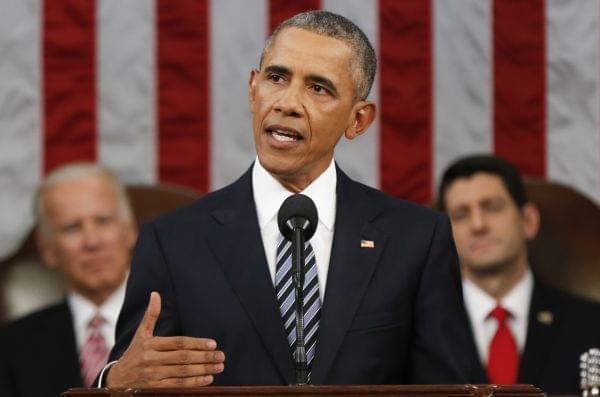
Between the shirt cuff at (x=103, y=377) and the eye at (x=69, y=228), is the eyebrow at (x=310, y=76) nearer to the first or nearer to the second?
the shirt cuff at (x=103, y=377)

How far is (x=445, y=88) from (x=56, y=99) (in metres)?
1.43

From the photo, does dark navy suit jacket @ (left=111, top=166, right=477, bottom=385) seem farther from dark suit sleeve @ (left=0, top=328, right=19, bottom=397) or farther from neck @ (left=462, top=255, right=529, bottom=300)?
neck @ (left=462, top=255, right=529, bottom=300)

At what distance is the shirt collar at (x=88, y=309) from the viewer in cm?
471

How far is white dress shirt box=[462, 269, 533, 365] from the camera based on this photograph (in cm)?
470

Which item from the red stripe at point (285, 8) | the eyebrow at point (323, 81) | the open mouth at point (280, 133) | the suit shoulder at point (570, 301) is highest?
the red stripe at point (285, 8)

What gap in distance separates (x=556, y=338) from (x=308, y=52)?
213cm

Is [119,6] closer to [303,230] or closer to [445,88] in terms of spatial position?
[445,88]

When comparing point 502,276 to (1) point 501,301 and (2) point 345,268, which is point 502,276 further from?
(2) point 345,268

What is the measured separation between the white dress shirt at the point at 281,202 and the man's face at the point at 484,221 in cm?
184

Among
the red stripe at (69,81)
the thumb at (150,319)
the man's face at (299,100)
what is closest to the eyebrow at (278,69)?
the man's face at (299,100)

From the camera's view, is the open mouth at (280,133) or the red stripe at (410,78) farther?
the red stripe at (410,78)

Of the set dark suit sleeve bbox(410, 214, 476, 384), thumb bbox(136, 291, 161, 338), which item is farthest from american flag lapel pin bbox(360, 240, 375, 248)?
thumb bbox(136, 291, 161, 338)

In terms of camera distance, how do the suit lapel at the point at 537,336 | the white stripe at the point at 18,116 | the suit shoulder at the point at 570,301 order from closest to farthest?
the suit lapel at the point at 537,336 → the suit shoulder at the point at 570,301 → the white stripe at the point at 18,116

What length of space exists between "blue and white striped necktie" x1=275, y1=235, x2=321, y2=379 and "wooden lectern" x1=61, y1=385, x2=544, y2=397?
47 cm
